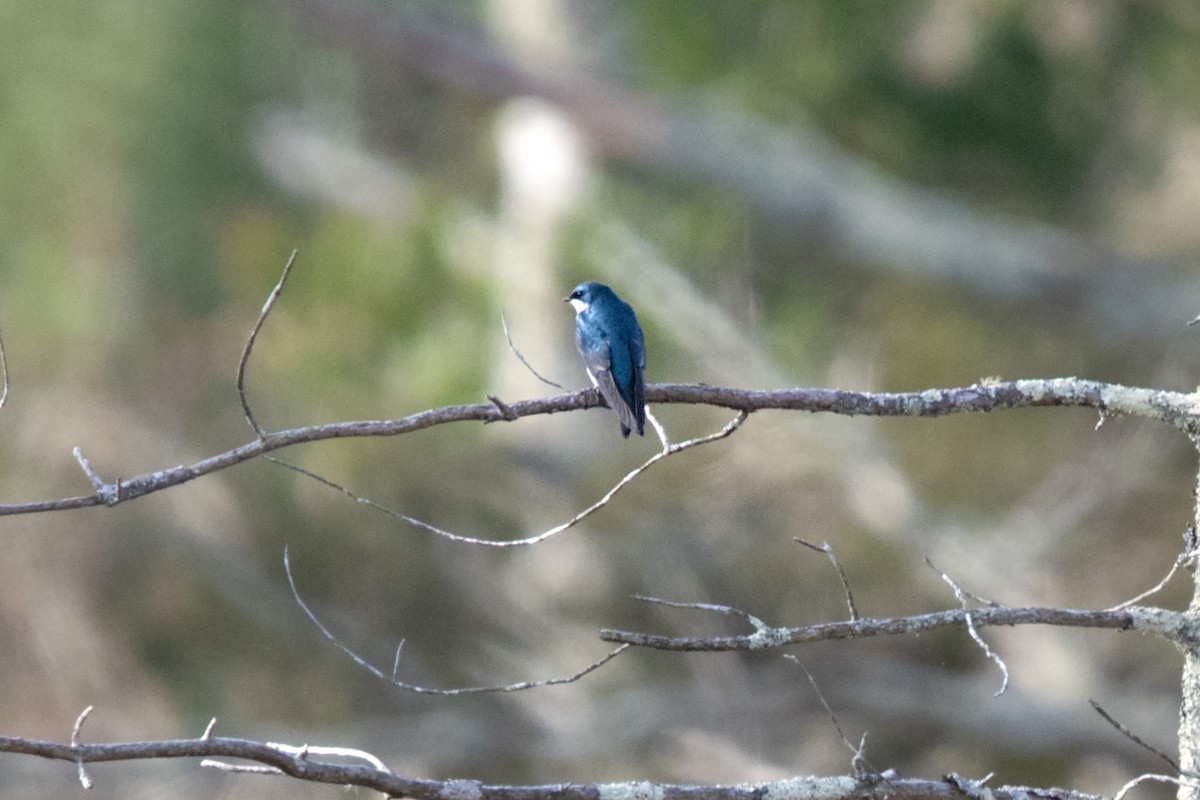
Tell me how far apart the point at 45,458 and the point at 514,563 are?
14.1ft

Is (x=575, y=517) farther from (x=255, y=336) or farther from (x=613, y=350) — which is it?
(x=613, y=350)

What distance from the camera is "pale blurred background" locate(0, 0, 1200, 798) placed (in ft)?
35.1

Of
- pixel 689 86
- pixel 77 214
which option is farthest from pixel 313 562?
pixel 77 214

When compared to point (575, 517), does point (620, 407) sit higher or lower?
higher

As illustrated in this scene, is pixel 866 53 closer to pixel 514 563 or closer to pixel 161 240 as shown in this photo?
pixel 514 563

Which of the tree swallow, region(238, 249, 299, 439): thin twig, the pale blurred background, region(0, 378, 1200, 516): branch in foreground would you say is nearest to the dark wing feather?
the tree swallow

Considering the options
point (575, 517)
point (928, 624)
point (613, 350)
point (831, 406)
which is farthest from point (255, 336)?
point (613, 350)

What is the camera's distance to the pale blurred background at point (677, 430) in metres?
10.7

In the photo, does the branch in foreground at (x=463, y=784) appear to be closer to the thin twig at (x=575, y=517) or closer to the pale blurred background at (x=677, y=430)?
the thin twig at (x=575, y=517)

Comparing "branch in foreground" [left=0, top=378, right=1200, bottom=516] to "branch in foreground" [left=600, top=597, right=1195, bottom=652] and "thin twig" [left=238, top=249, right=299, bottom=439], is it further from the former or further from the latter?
"branch in foreground" [left=600, top=597, right=1195, bottom=652]

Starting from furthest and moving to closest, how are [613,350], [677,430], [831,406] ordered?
1. [677,430]
2. [613,350]
3. [831,406]

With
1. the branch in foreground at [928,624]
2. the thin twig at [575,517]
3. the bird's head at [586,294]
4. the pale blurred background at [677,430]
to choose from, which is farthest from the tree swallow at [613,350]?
the pale blurred background at [677,430]

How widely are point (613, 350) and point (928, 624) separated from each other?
2.11 m

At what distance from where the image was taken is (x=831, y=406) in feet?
10.1
